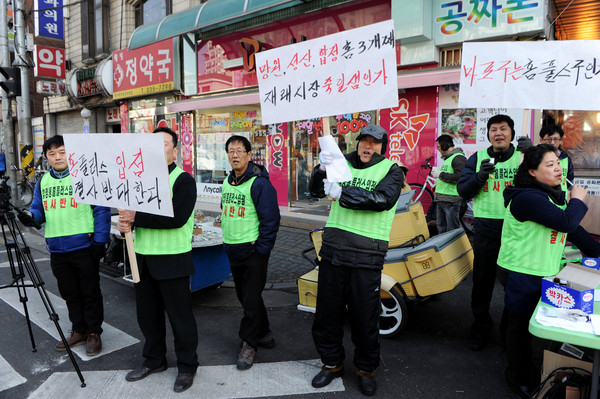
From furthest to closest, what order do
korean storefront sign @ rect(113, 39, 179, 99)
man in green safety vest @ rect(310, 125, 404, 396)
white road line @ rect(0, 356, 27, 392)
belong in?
korean storefront sign @ rect(113, 39, 179, 99)
white road line @ rect(0, 356, 27, 392)
man in green safety vest @ rect(310, 125, 404, 396)

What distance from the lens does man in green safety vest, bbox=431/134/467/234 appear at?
638cm

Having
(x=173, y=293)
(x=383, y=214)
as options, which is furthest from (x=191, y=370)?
(x=383, y=214)

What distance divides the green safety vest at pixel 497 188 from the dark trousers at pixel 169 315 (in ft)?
8.84

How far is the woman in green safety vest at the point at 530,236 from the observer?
2844 mm

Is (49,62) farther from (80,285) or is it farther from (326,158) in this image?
(326,158)

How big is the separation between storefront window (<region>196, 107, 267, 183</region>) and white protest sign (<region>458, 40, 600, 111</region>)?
7.36m

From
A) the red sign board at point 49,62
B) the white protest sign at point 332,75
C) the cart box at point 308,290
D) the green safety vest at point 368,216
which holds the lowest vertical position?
the cart box at point 308,290

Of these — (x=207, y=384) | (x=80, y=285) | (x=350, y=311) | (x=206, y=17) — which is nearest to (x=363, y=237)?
(x=350, y=311)

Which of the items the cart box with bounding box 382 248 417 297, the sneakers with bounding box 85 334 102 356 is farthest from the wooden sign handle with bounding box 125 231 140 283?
the cart box with bounding box 382 248 417 297

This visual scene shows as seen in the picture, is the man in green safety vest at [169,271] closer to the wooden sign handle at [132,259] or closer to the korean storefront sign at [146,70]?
the wooden sign handle at [132,259]

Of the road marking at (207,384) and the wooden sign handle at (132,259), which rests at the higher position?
the wooden sign handle at (132,259)

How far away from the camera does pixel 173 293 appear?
3316 millimetres

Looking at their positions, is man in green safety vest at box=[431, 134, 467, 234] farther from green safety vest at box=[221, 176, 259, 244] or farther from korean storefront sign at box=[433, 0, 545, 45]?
green safety vest at box=[221, 176, 259, 244]

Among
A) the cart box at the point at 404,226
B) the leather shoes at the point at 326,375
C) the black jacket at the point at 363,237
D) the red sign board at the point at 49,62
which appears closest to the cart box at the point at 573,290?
the black jacket at the point at 363,237
